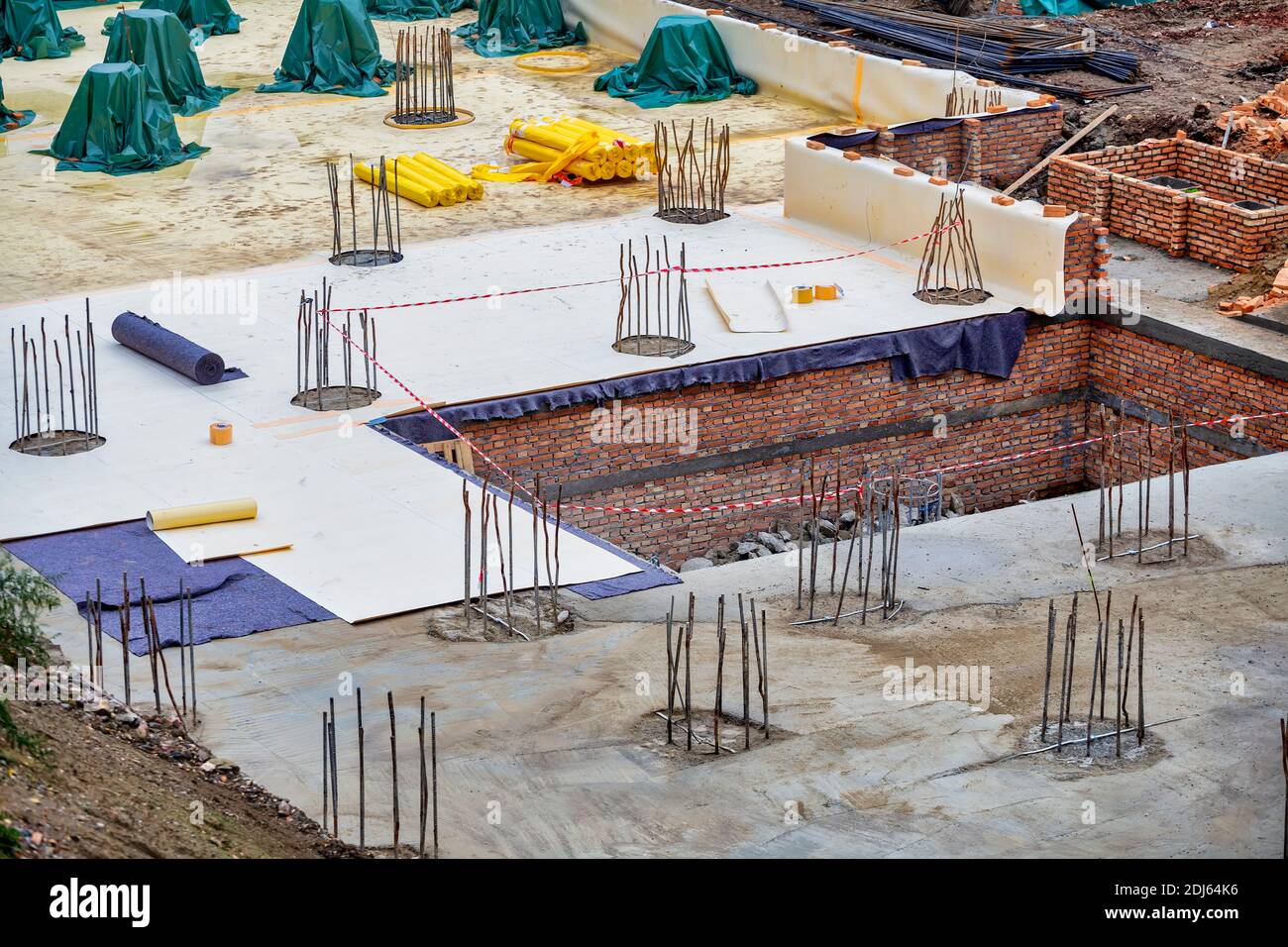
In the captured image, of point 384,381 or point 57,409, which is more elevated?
point 384,381

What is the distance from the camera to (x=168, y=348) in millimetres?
16594

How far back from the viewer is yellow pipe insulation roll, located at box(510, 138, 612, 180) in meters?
22.4

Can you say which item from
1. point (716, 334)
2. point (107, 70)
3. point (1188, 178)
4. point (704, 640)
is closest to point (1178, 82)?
point (1188, 178)

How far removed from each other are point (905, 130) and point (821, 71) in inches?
176

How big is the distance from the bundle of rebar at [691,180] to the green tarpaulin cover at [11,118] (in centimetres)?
837

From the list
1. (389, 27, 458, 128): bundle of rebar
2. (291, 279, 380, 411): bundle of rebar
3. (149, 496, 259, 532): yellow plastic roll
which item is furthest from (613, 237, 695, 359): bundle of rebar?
(389, 27, 458, 128): bundle of rebar

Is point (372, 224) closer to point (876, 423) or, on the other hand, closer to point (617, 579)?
point (876, 423)

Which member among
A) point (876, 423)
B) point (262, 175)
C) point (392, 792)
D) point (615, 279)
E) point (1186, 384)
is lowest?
point (876, 423)

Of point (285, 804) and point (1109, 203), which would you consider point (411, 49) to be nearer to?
point (1109, 203)

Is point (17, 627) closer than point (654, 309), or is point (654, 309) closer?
point (17, 627)

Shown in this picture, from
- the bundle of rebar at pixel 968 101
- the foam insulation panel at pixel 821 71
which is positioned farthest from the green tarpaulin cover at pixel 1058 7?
the bundle of rebar at pixel 968 101

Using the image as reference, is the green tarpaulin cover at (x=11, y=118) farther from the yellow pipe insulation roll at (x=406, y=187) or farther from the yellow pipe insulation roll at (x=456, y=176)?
the yellow pipe insulation roll at (x=456, y=176)

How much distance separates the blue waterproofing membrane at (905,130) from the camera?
68.8ft

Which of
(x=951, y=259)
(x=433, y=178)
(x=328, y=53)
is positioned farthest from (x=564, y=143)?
(x=328, y=53)
